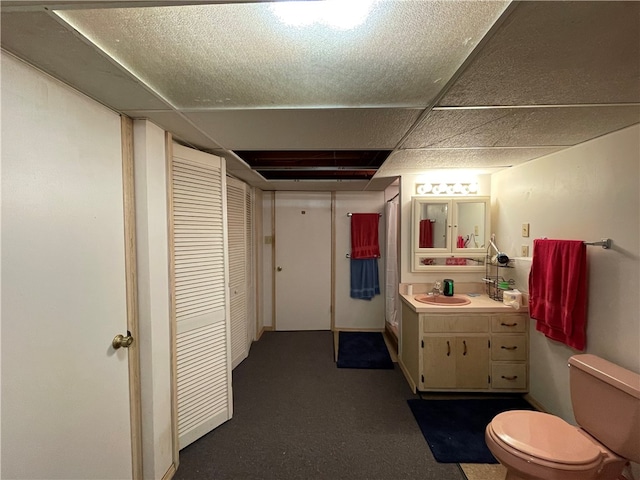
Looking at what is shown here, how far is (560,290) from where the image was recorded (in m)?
1.78

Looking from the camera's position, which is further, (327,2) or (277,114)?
(277,114)

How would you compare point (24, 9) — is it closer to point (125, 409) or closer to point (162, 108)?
point (162, 108)

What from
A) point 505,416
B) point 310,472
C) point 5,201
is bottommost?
point 310,472

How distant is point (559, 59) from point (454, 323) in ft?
6.36

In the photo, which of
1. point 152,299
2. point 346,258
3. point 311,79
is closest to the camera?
point 311,79

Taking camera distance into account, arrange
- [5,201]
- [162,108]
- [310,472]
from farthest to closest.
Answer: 1. [310,472]
2. [162,108]
3. [5,201]

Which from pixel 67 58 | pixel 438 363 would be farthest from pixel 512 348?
pixel 67 58

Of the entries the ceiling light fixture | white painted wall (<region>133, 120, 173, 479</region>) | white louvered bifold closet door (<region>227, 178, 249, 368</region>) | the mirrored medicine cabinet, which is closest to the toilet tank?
the mirrored medicine cabinet

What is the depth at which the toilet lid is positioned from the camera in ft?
Answer: 4.06

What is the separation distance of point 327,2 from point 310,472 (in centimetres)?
231

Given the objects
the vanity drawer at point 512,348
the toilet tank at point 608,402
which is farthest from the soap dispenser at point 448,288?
the toilet tank at point 608,402

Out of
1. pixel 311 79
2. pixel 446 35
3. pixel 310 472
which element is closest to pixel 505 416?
pixel 310 472

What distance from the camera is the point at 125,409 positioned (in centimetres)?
130

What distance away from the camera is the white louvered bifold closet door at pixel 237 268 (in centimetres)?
268
